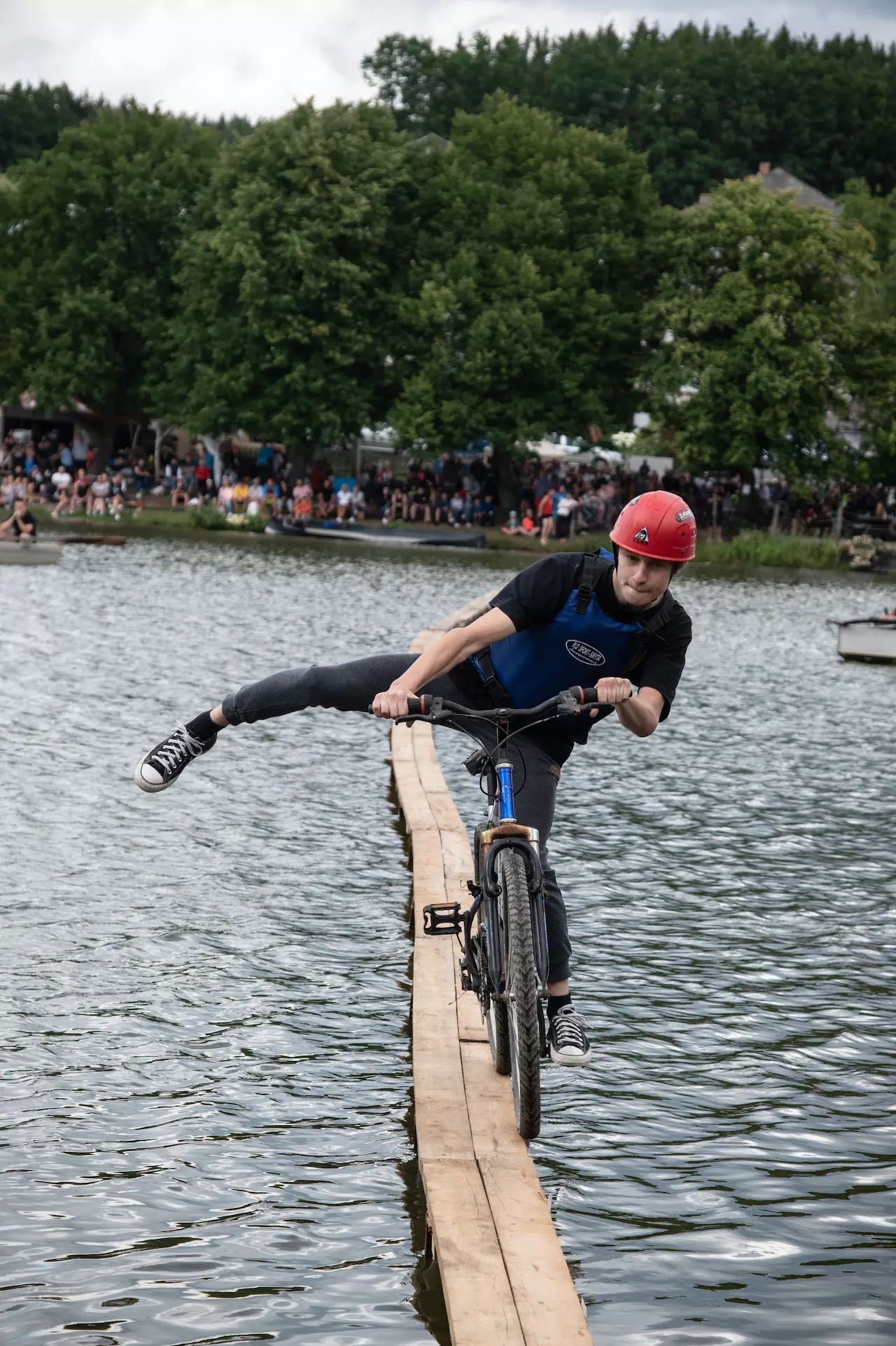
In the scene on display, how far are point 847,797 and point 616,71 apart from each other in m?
109

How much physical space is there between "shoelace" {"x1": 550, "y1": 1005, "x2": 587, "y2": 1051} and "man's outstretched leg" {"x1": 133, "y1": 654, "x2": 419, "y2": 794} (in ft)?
3.99

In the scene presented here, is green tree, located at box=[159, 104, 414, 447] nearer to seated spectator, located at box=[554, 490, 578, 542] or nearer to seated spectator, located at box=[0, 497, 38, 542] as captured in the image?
seated spectator, located at box=[554, 490, 578, 542]

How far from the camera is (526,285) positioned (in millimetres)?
60562

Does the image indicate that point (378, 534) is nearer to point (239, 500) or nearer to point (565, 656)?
point (239, 500)

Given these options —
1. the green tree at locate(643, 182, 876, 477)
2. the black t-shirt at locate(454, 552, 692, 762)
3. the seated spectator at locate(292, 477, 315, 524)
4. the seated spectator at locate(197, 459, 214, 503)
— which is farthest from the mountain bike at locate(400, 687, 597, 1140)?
the seated spectator at locate(197, 459, 214, 503)

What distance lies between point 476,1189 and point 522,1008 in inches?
26.9

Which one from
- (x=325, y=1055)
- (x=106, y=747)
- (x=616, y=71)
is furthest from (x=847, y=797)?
(x=616, y=71)

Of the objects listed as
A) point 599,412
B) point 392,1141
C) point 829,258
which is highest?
point 829,258

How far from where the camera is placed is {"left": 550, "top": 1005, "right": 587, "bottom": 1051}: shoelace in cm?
626

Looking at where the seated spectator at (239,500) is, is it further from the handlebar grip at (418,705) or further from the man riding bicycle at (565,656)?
the handlebar grip at (418,705)

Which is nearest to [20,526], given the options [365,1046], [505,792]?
[365,1046]

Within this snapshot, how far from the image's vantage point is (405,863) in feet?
36.0

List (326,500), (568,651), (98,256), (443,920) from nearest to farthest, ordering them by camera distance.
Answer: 1. (568,651)
2. (443,920)
3. (326,500)
4. (98,256)

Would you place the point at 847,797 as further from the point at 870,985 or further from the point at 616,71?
the point at 616,71
